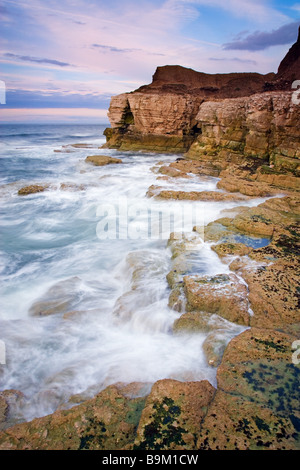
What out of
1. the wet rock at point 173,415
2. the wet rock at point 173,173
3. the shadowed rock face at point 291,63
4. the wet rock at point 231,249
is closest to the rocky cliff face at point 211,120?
the shadowed rock face at point 291,63

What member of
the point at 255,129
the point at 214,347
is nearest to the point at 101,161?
the point at 255,129

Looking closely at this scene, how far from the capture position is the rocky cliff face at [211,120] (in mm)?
11312

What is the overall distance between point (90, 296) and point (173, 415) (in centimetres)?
305

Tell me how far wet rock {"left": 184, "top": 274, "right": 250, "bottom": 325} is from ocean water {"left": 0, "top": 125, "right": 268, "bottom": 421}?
0.20 meters

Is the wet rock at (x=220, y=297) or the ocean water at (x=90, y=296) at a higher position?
the wet rock at (x=220, y=297)

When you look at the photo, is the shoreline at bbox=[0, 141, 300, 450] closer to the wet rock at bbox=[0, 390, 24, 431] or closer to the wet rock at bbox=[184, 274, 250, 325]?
the wet rock at bbox=[184, 274, 250, 325]

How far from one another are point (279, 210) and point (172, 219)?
300cm

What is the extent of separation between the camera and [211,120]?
16.0m

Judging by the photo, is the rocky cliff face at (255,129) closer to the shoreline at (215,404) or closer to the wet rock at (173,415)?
the shoreline at (215,404)

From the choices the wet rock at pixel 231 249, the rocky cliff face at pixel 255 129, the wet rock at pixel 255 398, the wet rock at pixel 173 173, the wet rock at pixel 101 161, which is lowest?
the wet rock at pixel 255 398

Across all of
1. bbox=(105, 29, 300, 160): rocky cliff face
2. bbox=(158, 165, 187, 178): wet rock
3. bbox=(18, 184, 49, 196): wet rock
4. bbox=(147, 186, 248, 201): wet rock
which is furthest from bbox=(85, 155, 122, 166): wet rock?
bbox=(147, 186, 248, 201): wet rock

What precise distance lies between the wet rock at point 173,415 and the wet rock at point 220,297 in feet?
4.06

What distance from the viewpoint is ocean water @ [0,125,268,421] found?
3.06 meters

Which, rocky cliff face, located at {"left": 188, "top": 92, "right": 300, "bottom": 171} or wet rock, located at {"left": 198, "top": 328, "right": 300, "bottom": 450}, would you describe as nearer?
wet rock, located at {"left": 198, "top": 328, "right": 300, "bottom": 450}
